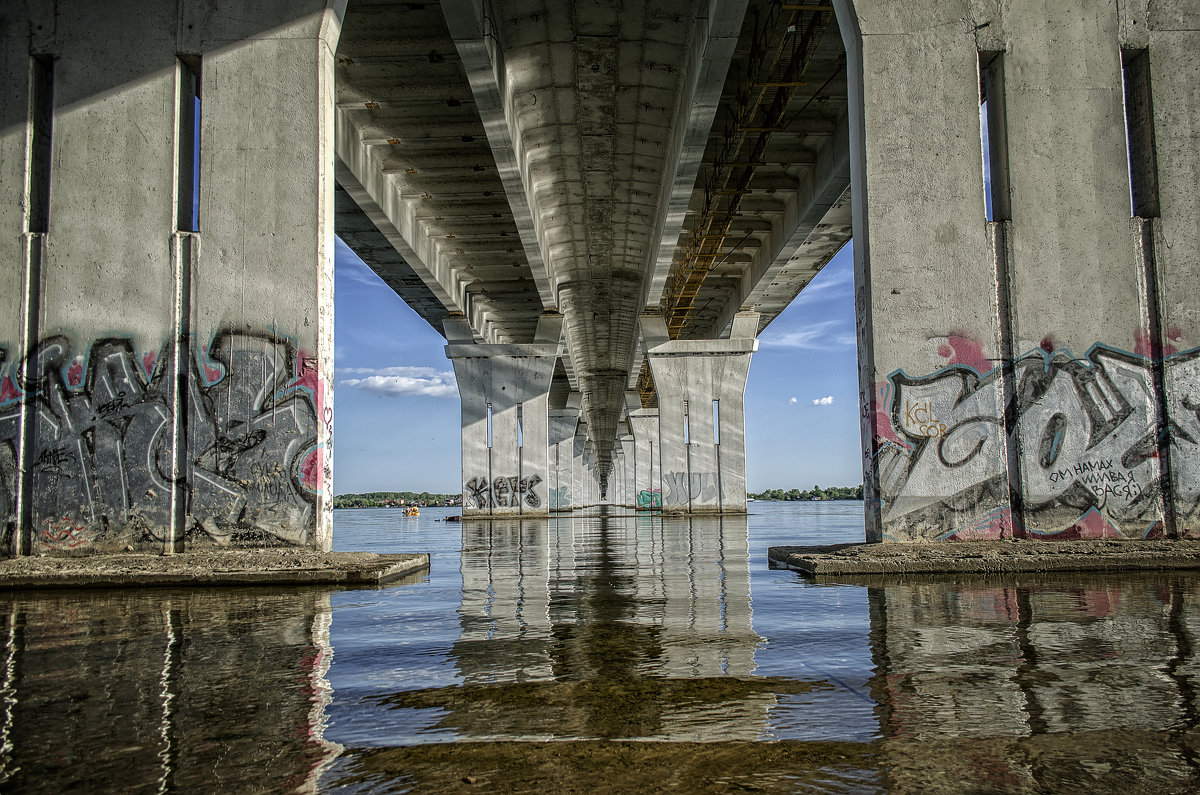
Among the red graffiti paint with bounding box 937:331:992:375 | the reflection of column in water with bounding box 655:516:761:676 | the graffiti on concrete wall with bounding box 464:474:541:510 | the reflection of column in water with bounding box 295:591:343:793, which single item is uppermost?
the red graffiti paint with bounding box 937:331:992:375

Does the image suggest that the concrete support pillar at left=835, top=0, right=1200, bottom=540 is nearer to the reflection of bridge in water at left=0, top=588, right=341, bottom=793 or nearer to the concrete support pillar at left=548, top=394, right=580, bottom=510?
the reflection of bridge in water at left=0, top=588, right=341, bottom=793

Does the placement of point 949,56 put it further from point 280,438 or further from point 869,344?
point 280,438

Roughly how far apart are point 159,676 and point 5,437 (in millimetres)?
8036

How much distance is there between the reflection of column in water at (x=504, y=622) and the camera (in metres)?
4.15

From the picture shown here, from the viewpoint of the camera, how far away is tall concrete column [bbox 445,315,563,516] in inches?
1352

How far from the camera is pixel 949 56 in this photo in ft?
35.8

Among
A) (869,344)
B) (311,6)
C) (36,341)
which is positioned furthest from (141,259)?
(869,344)

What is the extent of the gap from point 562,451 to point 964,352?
1871 inches

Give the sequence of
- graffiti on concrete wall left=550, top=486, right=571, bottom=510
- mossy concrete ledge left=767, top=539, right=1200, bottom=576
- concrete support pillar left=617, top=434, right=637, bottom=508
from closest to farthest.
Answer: mossy concrete ledge left=767, top=539, right=1200, bottom=576, graffiti on concrete wall left=550, top=486, right=571, bottom=510, concrete support pillar left=617, top=434, right=637, bottom=508

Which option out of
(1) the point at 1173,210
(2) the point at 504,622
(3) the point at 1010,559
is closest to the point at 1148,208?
(1) the point at 1173,210

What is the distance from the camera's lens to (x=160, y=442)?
10344 mm

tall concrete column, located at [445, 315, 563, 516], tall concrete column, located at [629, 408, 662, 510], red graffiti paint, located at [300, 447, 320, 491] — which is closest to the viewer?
red graffiti paint, located at [300, 447, 320, 491]

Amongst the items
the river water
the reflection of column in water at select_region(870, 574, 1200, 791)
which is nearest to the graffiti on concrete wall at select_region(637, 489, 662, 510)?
the river water

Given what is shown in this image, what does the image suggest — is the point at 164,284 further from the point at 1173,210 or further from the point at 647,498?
the point at 647,498
